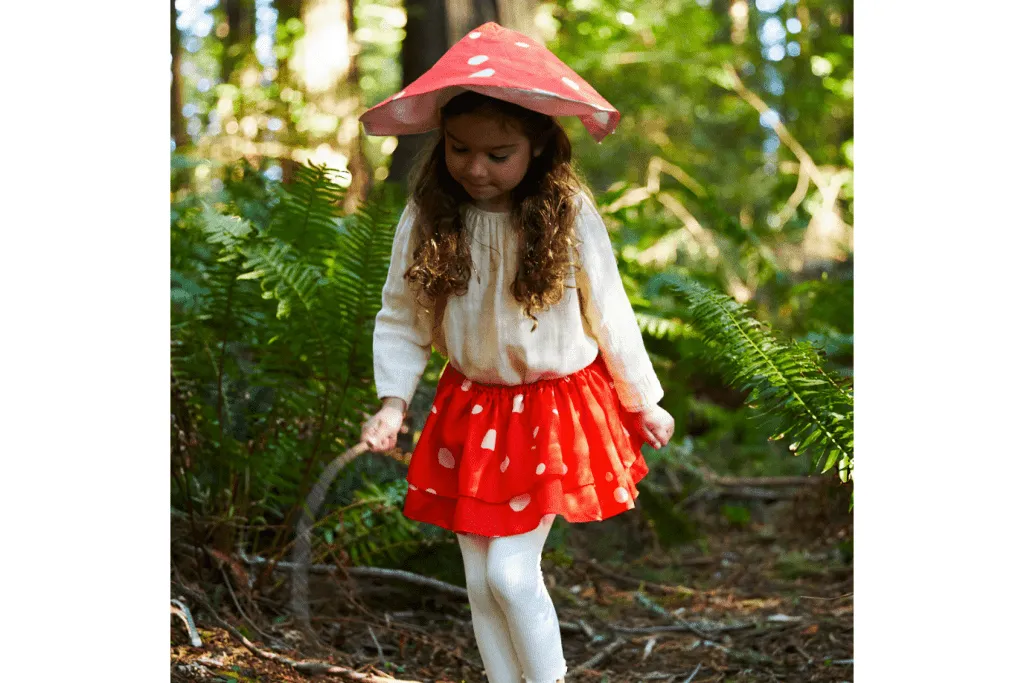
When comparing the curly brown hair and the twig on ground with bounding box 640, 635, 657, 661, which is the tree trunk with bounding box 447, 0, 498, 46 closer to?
the curly brown hair

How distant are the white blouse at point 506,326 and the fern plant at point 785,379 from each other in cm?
49

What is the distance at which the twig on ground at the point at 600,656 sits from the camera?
2.82 metres

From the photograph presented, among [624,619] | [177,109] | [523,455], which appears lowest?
[624,619]

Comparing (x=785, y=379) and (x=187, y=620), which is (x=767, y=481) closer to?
(x=785, y=379)

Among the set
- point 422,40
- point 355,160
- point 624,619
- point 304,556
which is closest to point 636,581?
point 624,619

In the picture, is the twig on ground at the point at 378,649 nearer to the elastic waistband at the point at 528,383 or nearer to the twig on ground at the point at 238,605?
the twig on ground at the point at 238,605

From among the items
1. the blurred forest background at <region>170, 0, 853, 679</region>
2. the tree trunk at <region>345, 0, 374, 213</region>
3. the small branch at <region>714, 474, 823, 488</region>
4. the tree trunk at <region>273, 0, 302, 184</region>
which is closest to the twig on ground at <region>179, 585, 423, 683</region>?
the blurred forest background at <region>170, 0, 853, 679</region>

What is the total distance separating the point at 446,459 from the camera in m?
2.19

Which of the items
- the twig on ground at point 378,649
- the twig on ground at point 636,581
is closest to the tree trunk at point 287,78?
the twig on ground at point 636,581

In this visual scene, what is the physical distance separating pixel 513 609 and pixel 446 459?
38 cm

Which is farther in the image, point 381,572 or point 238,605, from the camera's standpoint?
point 381,572
